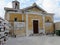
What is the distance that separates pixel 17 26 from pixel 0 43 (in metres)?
21.0

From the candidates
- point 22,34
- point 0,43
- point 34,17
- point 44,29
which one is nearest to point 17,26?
point 22,34

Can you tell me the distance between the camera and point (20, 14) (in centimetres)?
2358

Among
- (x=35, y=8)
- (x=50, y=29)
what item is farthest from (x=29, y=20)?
(x=50, y=29)

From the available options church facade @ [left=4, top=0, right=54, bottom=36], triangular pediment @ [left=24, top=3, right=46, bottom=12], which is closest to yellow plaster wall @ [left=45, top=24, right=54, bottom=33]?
church facade @ [left=4, top=0, right=54, bottom=36]

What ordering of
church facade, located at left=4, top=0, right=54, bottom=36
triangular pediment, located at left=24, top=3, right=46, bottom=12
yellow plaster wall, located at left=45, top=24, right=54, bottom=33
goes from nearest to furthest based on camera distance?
1. church facade, located at left=4, top=0, right=54, bottom=36
2. triangular pediment, located at left=24, top=3, right=46, bottom=12
3. yellow plaster wall, located at left=45, top=24, right=54, bottom=33

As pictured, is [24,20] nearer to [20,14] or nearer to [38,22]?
[20,14]

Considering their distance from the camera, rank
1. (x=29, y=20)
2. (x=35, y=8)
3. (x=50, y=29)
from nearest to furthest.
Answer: (x=29, y=20), (x=35, y=8), (x=50, y=29)

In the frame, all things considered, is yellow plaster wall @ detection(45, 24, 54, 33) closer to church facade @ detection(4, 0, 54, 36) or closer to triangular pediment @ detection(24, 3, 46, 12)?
church facade @ detection(4, 0, 54, 36)

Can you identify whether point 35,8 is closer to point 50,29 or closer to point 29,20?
point 29,20

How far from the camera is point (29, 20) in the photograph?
78.1ft

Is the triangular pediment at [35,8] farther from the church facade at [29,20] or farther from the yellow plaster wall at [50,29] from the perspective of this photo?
the yellow plaster wall at [50,29]

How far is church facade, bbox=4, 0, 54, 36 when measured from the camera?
885 inches

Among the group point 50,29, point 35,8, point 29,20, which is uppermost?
point 35,8

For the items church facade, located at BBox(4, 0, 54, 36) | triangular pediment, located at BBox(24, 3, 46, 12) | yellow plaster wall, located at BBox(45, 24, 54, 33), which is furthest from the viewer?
yellow plaster wall, located at BBox(45, 24, 54, 33)
